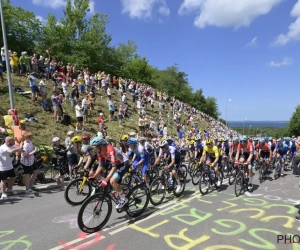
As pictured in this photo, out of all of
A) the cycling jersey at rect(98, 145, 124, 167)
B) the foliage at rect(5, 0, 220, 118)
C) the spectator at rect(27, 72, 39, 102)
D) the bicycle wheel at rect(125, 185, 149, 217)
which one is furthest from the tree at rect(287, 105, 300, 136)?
the cycling jersey at rect(98, 145, 124, 167)

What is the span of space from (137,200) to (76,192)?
1837 millimetres

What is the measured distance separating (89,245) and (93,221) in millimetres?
634

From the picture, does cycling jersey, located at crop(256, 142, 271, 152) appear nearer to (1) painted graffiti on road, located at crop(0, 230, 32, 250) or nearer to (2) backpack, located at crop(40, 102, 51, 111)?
(1) painted graffiti on road, located at crop(0, 230, 32, 250)

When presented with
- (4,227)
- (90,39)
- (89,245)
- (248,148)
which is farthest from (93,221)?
(90,39)

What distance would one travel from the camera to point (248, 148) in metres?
9.23

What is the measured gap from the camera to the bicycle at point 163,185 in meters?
6.88

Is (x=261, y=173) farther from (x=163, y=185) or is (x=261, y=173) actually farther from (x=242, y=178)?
(x=163, y=185)

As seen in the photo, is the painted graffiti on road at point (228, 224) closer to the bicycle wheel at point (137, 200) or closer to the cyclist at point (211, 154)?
the bicycle wheel at point (137, 200)

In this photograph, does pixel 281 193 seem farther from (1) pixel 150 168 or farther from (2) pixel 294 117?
(2) pixel 294 117

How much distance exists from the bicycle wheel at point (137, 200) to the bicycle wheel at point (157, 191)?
538 millimetres

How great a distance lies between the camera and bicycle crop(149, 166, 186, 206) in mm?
6880

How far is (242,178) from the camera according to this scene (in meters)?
8.44

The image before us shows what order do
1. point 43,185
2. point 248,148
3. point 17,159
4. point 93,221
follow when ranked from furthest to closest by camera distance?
point 248,148
point 43,185
point 17,159
point 93,221

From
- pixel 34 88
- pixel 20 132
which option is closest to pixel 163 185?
pixel 20 132
